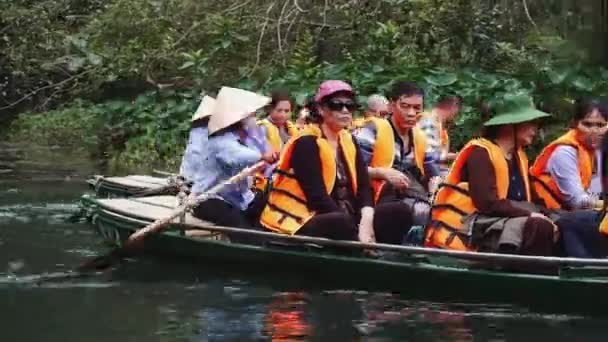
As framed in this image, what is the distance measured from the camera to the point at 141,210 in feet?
24.0

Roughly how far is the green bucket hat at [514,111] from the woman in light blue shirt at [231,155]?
173cm

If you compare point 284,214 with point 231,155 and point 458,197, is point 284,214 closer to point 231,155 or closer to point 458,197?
point 231,155

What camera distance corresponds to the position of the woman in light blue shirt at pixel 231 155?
20.5 ft

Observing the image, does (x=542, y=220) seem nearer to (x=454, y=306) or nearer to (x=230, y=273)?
(x=454, y=306)

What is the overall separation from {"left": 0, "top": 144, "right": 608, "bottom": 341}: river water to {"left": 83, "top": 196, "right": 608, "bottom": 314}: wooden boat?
0.21ft

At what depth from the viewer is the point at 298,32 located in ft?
45.9

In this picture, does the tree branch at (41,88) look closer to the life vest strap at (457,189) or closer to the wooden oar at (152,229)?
the wooden oar at (152,229)

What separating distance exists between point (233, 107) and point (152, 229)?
2.87 feet

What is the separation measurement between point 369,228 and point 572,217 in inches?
44.1

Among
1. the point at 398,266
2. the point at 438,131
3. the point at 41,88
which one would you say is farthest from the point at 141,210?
the point at 41,88

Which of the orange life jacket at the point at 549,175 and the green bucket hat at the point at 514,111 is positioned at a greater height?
the green bucket hat at the point at 514,111

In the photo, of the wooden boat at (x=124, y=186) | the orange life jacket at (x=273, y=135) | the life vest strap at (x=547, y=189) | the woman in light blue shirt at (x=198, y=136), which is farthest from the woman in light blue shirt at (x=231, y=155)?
the wooden boat at (x=124, y=186)

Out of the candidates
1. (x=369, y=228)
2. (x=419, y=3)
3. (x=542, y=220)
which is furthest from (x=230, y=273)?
(x=419, y=3)

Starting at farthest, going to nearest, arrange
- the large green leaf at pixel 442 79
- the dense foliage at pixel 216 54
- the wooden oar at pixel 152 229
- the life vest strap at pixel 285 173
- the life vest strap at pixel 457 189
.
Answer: the dense foliage at pixel 216 54 → the large green leaf at pixel 442 79 → the wooden oar at pixel 152 229 → the life vest strap at pixel 285 173 → the life vest strap at pixel 457 189
